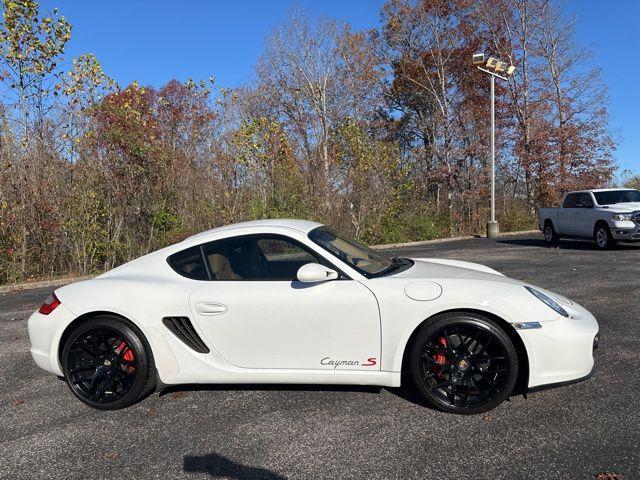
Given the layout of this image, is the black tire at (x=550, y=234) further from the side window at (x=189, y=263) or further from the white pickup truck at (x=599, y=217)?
the side window at (x=189, y=263)

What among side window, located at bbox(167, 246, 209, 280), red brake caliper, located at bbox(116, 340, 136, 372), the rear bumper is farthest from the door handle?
the rear bumper

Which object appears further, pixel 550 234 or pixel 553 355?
pixel 550 234

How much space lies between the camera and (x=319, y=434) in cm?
307

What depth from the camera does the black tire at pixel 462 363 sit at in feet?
10.4

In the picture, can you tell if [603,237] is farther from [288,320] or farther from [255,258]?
[288,320]

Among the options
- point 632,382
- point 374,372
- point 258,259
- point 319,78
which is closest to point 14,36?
point 258,259

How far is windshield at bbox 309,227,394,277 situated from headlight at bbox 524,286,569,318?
106cm

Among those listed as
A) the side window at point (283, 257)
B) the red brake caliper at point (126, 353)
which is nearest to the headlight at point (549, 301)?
Answer: the side window at point (283, 257)

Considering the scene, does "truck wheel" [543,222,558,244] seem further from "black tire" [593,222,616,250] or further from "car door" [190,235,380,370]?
"car door" [190,235,380,370]

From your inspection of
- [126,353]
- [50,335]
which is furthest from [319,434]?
[50,335]

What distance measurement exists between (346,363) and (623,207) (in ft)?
40.2

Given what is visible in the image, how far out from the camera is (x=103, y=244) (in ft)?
39.7

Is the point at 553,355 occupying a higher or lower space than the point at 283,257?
lower

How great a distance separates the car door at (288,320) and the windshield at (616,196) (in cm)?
1251
